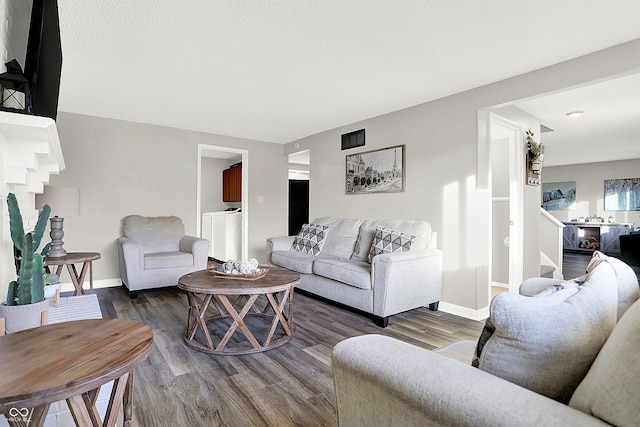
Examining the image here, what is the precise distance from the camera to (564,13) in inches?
78.4

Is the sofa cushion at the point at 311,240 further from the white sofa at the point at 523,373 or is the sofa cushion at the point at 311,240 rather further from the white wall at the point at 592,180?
the white wall at the point at 592,180

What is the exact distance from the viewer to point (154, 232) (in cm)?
439

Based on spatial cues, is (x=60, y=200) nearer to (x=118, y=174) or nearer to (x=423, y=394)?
(x=118, y=174)

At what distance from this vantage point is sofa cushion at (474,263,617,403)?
0.80m

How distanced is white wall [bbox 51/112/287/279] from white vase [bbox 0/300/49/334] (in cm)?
339

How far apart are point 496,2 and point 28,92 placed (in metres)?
2.50

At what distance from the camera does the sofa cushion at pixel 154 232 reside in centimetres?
431

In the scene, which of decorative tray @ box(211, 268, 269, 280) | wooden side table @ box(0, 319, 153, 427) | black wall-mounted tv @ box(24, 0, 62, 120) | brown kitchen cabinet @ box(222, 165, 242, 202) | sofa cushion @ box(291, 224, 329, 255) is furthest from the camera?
brown kitchen cabinet @ box(222, 165, 242, 202)

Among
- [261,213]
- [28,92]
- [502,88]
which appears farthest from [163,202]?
[502,88]

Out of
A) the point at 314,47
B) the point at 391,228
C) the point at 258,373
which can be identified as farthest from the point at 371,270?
the point at 314,47

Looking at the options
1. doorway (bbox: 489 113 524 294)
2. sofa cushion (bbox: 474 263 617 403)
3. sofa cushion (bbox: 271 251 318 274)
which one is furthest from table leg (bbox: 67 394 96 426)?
doorway (bbox: 489 113 524 294)

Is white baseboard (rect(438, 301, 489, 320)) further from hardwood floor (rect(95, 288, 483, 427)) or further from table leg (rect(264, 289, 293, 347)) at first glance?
table leg (rect(264, 289, 293, 347))

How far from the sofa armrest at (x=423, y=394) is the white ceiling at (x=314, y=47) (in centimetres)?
189

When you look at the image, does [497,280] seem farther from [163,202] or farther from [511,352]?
[163,202]
